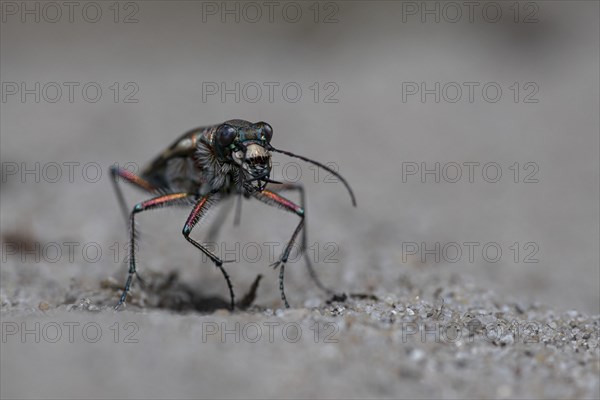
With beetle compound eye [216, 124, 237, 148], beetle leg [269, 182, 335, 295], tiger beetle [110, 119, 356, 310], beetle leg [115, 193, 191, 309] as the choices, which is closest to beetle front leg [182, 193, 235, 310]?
tiger beetle [110, 119, 356, 310]

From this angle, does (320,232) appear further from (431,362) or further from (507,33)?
(507,33)

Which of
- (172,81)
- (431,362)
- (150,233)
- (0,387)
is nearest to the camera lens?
(0,387)

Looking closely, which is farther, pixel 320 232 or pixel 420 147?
pixel 420 147

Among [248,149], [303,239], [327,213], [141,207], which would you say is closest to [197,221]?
[141,207]

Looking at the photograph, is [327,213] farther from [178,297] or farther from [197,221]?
[197,221]

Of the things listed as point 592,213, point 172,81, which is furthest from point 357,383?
point 172,81

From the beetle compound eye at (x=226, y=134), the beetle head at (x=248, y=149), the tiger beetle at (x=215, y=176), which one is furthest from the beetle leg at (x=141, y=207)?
the beetle compound eye at (x=226, y=134)
